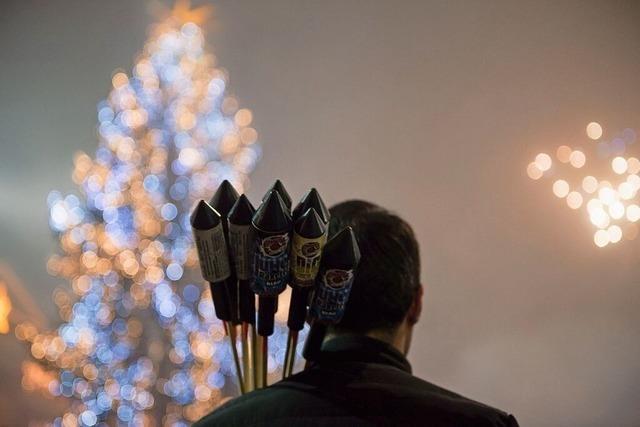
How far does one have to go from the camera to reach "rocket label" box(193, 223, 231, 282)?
1.27 metres

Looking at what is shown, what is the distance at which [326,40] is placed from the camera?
4.51 metres

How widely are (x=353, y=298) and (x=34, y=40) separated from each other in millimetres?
4022

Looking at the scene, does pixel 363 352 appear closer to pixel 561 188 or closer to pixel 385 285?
pixel 385 285

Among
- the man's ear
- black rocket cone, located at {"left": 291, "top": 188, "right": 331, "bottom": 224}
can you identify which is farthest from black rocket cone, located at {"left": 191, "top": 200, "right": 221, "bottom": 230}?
the man's ear

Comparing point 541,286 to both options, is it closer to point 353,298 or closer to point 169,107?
point 169,107

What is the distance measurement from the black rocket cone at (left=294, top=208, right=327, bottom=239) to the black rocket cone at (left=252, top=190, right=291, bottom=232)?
0.11 ft

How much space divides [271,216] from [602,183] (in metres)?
3.37

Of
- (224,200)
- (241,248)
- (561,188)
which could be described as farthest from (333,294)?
(561,188)

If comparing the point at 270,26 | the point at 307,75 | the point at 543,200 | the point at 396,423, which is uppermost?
the point at 270,26

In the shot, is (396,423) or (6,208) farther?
(6,208)

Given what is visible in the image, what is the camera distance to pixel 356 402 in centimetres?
106

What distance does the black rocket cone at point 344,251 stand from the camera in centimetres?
117

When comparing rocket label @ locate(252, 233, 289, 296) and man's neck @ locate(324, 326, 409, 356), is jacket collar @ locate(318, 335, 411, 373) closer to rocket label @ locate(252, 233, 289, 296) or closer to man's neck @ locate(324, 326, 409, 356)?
man's neck @ locate(324, 326, 409, 356)

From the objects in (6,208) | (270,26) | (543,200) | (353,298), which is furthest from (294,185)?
(353,298)
